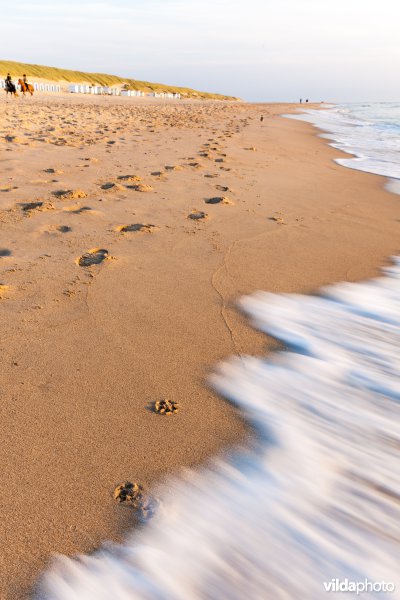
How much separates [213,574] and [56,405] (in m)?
0.98

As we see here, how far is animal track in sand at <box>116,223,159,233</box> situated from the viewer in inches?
161

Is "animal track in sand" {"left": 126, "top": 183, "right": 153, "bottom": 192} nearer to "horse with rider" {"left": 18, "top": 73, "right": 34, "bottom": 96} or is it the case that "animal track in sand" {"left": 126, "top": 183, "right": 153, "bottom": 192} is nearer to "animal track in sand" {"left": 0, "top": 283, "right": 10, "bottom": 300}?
"animal track in sand" {"left": 0, "top": 283, "right": 10, "bottom": 300}

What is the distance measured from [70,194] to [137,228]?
1233 mm

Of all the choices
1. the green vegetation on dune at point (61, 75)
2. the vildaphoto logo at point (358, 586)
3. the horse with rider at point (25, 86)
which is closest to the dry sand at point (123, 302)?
the vildaphoto logo at point (358, 586)

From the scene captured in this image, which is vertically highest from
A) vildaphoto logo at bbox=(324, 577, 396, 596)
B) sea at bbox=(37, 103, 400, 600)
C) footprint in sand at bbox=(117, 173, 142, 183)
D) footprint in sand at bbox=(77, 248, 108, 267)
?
footprint in sand at bbox=(117, 173, 142, 183)

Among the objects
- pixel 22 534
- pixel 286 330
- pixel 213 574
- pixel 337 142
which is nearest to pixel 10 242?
pixel 286 330

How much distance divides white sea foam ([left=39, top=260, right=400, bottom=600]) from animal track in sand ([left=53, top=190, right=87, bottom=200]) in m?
3.30

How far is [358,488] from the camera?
173 centimetres

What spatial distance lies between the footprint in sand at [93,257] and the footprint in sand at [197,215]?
4.19 ft

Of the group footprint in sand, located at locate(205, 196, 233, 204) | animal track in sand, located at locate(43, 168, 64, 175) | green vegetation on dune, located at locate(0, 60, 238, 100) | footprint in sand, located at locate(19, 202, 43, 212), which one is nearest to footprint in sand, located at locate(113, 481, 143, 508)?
footprint in sand, located at locate(19, 202, 43, 212)

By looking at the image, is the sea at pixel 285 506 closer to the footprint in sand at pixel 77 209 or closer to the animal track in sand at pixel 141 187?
the footprint in sand at pixel 77 209

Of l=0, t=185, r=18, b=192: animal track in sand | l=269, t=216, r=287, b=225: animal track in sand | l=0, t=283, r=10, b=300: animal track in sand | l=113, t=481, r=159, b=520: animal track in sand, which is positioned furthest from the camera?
l=0, t=185, r=18, b=192: animal track in sand

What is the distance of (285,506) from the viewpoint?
164 cm

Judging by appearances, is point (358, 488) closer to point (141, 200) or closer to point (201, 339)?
point (201, 339)
